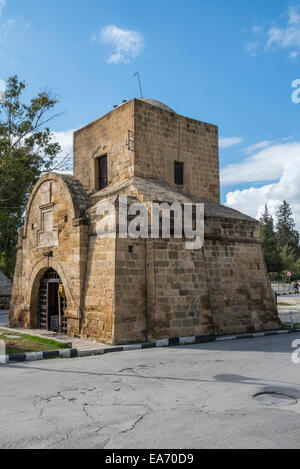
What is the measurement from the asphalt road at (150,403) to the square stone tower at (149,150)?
7464 millimetres

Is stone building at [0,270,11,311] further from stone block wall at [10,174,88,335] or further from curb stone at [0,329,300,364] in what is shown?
curb stone at [0,329,300,364]

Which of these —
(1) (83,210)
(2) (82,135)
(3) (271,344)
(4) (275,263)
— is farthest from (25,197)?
(4) (275,263)

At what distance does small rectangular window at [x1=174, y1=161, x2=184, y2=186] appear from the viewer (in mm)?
14797

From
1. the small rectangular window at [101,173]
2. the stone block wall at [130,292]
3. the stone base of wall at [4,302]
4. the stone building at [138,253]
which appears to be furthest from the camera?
the stone base of wall at [4,302]

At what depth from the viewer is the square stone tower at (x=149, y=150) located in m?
13.6

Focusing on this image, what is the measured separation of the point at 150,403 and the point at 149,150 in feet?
33.3

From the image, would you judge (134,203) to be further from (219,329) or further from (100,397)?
(100,397)

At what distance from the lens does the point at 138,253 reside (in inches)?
416

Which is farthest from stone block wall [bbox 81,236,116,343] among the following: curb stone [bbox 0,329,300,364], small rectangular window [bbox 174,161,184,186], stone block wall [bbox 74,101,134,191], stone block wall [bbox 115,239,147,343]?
small rectangular window [bbox 174,161,184,186]

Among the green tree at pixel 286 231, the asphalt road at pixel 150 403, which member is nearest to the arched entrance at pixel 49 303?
the asphalt road at pixel 150 403

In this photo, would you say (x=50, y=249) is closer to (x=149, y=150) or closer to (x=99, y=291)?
(x=99, y=291)

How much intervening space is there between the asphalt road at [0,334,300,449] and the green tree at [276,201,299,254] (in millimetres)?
61658

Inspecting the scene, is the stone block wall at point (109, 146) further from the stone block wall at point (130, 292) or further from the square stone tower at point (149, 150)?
the stone block wall at point (130, 292)

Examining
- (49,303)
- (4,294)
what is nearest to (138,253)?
(49,303)
